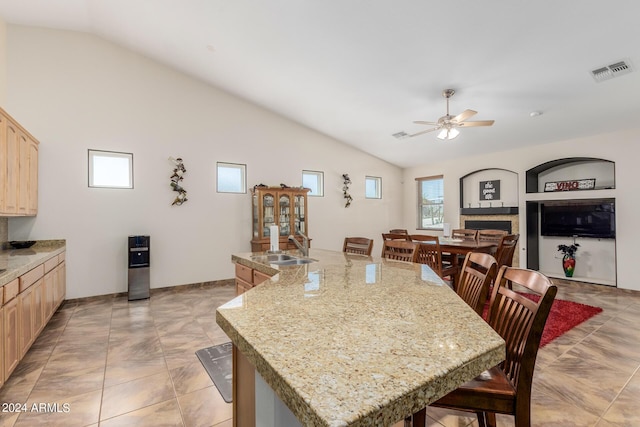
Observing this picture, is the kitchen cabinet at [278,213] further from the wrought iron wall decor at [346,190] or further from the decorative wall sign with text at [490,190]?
the decorative wall sign with text at [490,190]

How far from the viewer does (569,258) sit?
5.46m

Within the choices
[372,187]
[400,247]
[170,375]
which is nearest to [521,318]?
[400,247]

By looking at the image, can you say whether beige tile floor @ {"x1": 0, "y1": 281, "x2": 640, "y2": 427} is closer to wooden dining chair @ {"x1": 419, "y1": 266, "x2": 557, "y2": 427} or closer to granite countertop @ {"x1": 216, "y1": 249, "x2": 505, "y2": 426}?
wooden dining chair @ {"x1": 419, "y1": 266, "x2": 557, "y2": 427}

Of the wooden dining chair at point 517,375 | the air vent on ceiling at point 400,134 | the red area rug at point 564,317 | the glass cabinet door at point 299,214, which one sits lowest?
the red area rug at point 564,317

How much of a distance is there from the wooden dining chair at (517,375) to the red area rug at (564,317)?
6.87ft

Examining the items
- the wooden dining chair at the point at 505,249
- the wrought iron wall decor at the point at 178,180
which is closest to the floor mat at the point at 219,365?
the wrought iron wall decor at the point at 178,180

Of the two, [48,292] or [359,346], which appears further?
[48,292]

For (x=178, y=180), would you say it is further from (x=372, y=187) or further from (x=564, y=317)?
(x=564, y=317)

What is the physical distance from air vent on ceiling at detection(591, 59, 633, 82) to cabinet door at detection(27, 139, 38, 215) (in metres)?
6.63

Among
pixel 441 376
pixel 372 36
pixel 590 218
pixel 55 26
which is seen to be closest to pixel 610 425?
pixel 441 376

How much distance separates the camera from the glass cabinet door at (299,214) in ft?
19.2

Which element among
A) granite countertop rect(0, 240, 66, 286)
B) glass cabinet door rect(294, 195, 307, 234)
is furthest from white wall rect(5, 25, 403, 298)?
Result: glass cabinet door rect(294, 195, 307, 234)

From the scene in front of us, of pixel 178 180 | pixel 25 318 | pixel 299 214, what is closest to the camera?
pixel 25 318

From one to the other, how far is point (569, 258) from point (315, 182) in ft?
15.8
